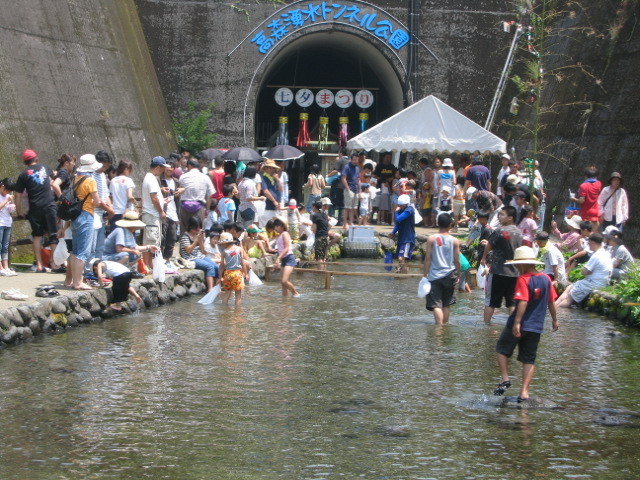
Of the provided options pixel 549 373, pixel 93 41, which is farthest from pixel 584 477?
pixel 93 41

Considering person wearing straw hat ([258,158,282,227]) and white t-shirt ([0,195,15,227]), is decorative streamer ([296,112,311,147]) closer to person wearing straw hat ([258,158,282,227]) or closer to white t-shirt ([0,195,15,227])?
person wearing straw hat ([258,158,282,227])

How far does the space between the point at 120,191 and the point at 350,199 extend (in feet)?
34.8

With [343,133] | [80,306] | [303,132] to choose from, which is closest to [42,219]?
[80,306]

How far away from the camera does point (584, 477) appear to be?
23.4 feet

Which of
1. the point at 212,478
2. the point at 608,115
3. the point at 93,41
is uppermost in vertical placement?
the point at 93,41

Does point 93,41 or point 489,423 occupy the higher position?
point 93,41

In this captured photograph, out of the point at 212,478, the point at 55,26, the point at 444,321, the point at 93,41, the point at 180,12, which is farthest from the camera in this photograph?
the point at 180,12

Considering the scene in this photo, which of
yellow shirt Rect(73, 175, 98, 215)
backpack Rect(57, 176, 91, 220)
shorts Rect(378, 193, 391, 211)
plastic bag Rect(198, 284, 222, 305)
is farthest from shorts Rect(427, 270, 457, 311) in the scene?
shorts Rect(378, 193, 391, 211)

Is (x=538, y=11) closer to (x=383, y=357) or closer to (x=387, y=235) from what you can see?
(x=387, y=235)

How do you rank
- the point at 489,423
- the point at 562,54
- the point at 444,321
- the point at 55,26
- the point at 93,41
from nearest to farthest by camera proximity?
1. the point at 489,423
2. the point at 444,321
3. the point at 55,26
4. the point at 93,41
5. the point at 562,54

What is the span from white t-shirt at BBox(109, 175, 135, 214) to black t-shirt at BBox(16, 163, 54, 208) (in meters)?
0.87

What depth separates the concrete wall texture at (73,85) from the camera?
19.1 metres

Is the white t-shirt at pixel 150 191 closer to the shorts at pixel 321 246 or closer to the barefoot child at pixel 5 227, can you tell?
the barefoot child at pixel 5 227

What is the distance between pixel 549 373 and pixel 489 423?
240cm
